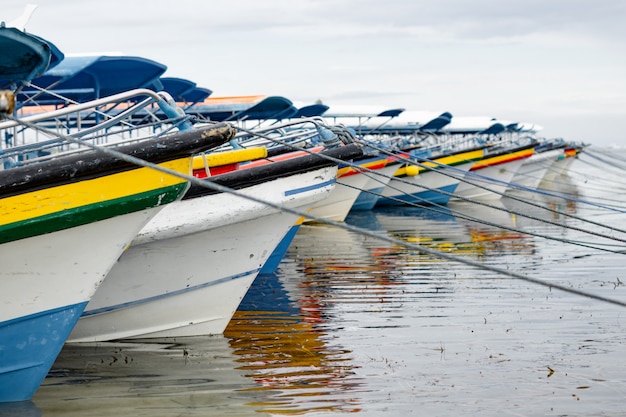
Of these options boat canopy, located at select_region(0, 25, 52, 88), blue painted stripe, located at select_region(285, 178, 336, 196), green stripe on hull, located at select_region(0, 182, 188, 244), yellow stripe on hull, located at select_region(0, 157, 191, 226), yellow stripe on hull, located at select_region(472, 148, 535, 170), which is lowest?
yellow stripe on hull, located at select_region(472, 148, 535, 170)

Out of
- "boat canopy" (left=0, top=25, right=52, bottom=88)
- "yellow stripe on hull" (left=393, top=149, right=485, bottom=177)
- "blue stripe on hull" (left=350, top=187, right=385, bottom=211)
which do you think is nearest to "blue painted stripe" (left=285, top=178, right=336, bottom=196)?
"boat canopy" (left=0, top=25, right=52, bottom=88)

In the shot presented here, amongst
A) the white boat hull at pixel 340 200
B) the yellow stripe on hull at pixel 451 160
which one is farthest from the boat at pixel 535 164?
the white boat hull at pixel 340 200

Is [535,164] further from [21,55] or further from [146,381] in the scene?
[146,381]

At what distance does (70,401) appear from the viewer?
22.3ft

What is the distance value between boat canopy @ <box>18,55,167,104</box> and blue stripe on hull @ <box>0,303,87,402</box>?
33.1 feet

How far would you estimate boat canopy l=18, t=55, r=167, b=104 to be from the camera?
1688 cm

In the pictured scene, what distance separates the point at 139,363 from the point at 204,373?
66cm

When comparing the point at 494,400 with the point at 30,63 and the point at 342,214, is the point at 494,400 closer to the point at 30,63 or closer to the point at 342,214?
the point at 30,63

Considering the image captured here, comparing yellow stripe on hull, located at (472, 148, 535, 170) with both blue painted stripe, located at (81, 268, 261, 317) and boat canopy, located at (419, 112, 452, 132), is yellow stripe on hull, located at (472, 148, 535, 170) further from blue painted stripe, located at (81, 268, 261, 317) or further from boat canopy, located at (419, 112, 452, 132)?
blue painted stripe, located at (81, 268, 261, 317)

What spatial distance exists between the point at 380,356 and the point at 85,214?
9.60 ft

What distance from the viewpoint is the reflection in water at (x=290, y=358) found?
263 inches

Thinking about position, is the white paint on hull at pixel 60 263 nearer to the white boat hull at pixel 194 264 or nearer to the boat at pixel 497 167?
the white boat hull at pixel 194 264

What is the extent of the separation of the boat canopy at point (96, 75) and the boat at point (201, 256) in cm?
818

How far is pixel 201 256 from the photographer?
8492 millimetres
